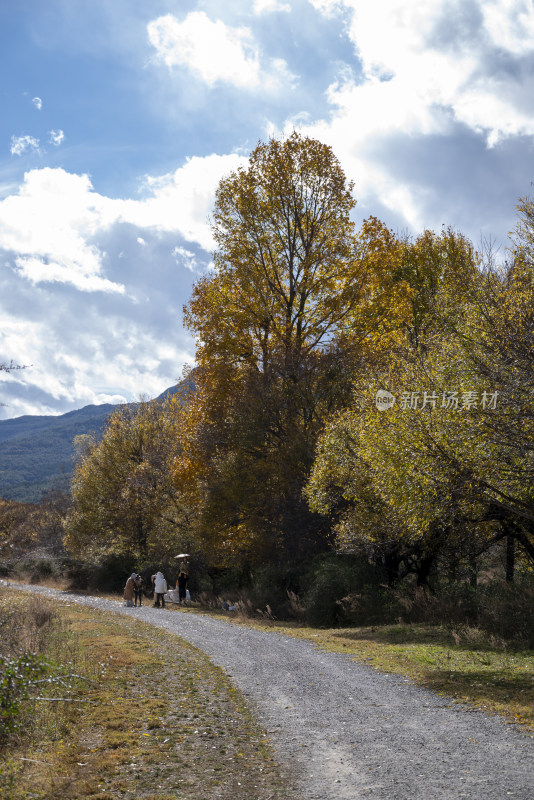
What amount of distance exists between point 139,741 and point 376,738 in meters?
3.17

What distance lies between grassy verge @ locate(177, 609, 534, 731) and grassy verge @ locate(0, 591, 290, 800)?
3.94m

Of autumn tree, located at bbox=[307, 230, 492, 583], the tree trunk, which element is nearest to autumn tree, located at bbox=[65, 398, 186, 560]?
autumn tree, located at bbox=[307, 230, 492, 583]

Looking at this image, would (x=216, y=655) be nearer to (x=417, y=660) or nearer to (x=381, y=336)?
(x=417, y=660)

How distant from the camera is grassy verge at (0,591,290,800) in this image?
7.02 metres

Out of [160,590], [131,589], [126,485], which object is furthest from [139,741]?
[126,485]

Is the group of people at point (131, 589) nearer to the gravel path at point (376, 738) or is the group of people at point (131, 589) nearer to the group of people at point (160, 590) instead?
the group of people at point (160, 590)

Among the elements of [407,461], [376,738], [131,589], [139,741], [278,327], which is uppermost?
[278,327]

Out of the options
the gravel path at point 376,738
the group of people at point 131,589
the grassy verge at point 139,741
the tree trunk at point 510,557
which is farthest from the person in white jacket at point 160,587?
the grassy verge at point 139,741

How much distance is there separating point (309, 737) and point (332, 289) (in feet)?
75.0

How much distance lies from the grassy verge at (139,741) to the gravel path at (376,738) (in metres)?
0.48

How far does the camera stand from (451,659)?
1486cm

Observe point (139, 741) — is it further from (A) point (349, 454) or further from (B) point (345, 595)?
(B) point (345, 595)

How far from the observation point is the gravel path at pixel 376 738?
22.5ft

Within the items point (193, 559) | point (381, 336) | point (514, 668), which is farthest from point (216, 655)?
point (193, 559)
